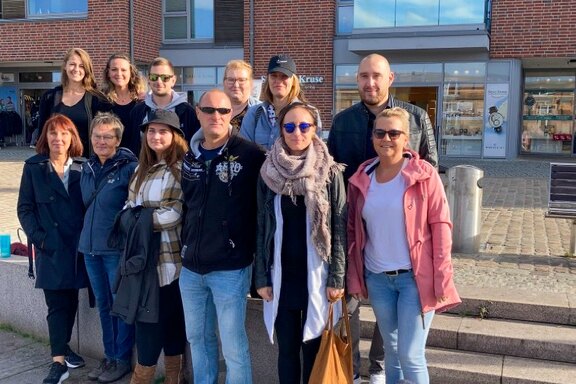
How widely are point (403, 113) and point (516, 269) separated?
127 inches

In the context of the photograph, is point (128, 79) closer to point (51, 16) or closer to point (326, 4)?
point (326, 4)

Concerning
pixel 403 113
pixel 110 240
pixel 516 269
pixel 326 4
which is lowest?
pixel 516 269

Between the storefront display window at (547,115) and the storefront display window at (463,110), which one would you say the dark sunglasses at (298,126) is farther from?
the storefront display window at (547,115)

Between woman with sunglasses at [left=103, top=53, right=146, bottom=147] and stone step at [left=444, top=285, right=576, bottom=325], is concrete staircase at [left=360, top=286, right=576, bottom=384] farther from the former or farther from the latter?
woman with sunglasses at [left=103, top=53, right=146, bottom=147]

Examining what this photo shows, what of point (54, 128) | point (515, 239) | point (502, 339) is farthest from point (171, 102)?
point (515, 239)

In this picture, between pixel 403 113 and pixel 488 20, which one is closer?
pixel 403 113

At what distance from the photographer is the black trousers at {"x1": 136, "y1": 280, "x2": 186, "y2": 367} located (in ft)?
13.1

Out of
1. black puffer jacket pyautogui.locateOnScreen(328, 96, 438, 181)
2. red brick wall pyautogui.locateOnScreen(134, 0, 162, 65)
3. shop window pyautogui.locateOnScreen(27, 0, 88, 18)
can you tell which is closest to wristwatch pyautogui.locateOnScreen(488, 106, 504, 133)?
red brick wall pyautogui.locateOnScreen(134, 0, 162, 65)

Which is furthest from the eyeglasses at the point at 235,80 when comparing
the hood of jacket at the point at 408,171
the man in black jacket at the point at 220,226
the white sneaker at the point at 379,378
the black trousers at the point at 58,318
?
the white sneaker at the point at 379,378

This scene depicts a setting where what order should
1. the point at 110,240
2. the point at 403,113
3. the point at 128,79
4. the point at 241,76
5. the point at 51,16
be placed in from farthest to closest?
the point at 51,16 < the point at 128,79 < the point at 241,76 < the point at 110,240 < the point at 403,113

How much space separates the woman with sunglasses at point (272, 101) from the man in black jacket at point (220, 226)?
1.56 ft

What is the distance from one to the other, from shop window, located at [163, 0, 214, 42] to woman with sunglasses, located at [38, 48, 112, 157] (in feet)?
51.6

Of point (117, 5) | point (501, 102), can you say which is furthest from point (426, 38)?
point (117, 5)

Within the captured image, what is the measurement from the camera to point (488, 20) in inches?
671
